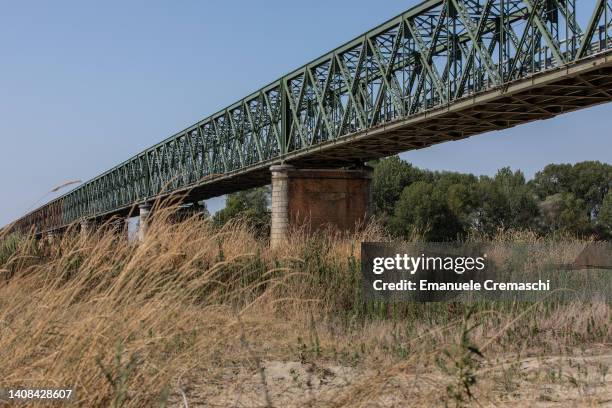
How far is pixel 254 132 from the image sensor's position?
4678 cm

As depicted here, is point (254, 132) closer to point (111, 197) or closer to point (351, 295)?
point (351, 295)

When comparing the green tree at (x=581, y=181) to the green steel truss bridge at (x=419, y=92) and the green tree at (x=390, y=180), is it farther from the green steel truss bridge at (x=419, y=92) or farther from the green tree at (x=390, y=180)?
the green steel truss bridge at (x=419, y=92)

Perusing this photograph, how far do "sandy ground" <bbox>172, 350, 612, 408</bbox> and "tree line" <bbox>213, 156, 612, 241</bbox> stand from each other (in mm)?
A: 65492

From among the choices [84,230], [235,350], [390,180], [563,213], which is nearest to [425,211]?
[390,180]

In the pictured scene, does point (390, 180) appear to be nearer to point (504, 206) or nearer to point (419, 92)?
point (504, 206)

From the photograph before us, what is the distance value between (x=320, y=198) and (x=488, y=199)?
167 ft

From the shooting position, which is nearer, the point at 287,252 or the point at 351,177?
the point at 287,252

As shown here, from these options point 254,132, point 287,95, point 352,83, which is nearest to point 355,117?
point 352,83

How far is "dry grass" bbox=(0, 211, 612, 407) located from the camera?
161 inches

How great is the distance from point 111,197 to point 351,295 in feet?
287

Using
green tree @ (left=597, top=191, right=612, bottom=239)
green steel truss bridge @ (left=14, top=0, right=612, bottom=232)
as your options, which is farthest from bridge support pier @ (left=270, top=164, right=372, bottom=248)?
green tree @ (left=597, top=191, right=612, bottom=239)

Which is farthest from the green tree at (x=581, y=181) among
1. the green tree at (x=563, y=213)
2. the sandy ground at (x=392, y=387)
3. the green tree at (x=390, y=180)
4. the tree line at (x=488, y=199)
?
the sandy ground at (x=392, y=387)

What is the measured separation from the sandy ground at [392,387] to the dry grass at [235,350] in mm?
16

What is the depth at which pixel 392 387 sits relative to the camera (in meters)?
4.51
